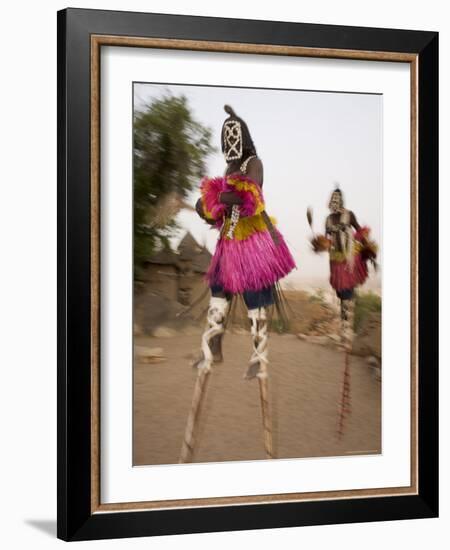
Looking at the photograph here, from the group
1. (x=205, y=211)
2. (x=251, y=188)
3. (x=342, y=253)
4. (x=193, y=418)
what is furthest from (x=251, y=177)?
(x=193, y=418)

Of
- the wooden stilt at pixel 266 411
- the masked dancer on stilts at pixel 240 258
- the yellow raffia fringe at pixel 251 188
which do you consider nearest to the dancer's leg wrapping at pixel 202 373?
the masked dancer on stilts at pixel 240 258

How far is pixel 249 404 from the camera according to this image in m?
2.37

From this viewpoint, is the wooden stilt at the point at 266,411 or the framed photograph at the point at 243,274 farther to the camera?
the wooden stilt at the point at 266,411

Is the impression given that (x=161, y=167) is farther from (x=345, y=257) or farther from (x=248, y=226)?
(x=345, y=257)

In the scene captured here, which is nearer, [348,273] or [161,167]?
[161,167]

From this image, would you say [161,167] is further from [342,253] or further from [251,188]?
[342,253]

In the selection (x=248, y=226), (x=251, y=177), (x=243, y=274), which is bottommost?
(x=243, y=274)

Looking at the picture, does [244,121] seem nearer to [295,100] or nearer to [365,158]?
[295,100]

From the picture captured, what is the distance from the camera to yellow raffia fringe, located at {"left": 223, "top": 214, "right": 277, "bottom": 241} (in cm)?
237

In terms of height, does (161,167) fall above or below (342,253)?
above

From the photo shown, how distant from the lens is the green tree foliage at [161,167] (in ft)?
7.53

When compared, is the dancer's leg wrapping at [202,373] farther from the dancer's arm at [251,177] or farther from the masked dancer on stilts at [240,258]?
the dancer's arm at [251,177]

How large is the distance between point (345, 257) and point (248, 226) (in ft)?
0.81

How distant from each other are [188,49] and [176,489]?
97cm
